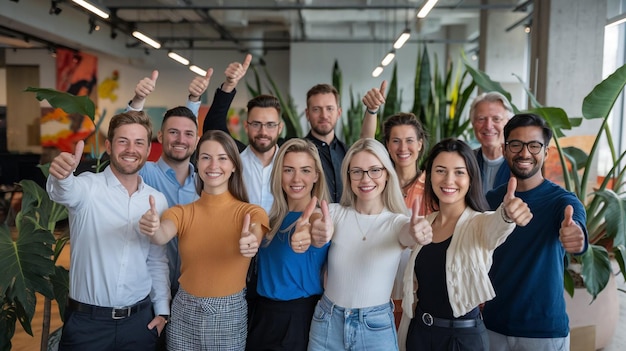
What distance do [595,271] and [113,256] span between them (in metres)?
2.07

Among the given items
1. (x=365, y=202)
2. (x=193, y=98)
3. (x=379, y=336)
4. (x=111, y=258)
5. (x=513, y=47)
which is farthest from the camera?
(x=513, y=47)

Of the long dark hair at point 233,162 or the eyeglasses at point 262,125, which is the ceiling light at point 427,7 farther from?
the long dark hair at point 233,162

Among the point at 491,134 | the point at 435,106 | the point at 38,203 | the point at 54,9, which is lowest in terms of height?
the point at 38,203

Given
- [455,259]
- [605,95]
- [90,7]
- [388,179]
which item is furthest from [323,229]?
[90,7]

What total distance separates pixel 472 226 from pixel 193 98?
1712 mm

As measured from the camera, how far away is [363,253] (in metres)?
1.67

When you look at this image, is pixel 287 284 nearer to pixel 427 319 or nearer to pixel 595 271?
pixel 427 319

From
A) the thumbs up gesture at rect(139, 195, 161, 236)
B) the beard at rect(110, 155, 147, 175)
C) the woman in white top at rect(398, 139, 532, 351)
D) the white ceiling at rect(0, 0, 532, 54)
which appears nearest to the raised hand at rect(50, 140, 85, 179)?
the beard at rect(110, 155, 147, 175)

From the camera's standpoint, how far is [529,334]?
1.81 m

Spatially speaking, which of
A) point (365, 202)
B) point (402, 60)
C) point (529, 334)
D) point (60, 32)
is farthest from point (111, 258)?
point (402, 60)

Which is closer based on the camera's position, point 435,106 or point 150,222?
point 150,222

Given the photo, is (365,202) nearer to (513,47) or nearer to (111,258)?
(111,258)

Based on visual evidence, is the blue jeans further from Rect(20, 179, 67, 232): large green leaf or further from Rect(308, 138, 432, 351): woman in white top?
Rect(20, 179, 67, 232): large green leaf

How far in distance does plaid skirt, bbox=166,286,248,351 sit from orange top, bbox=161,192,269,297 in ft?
0.10
